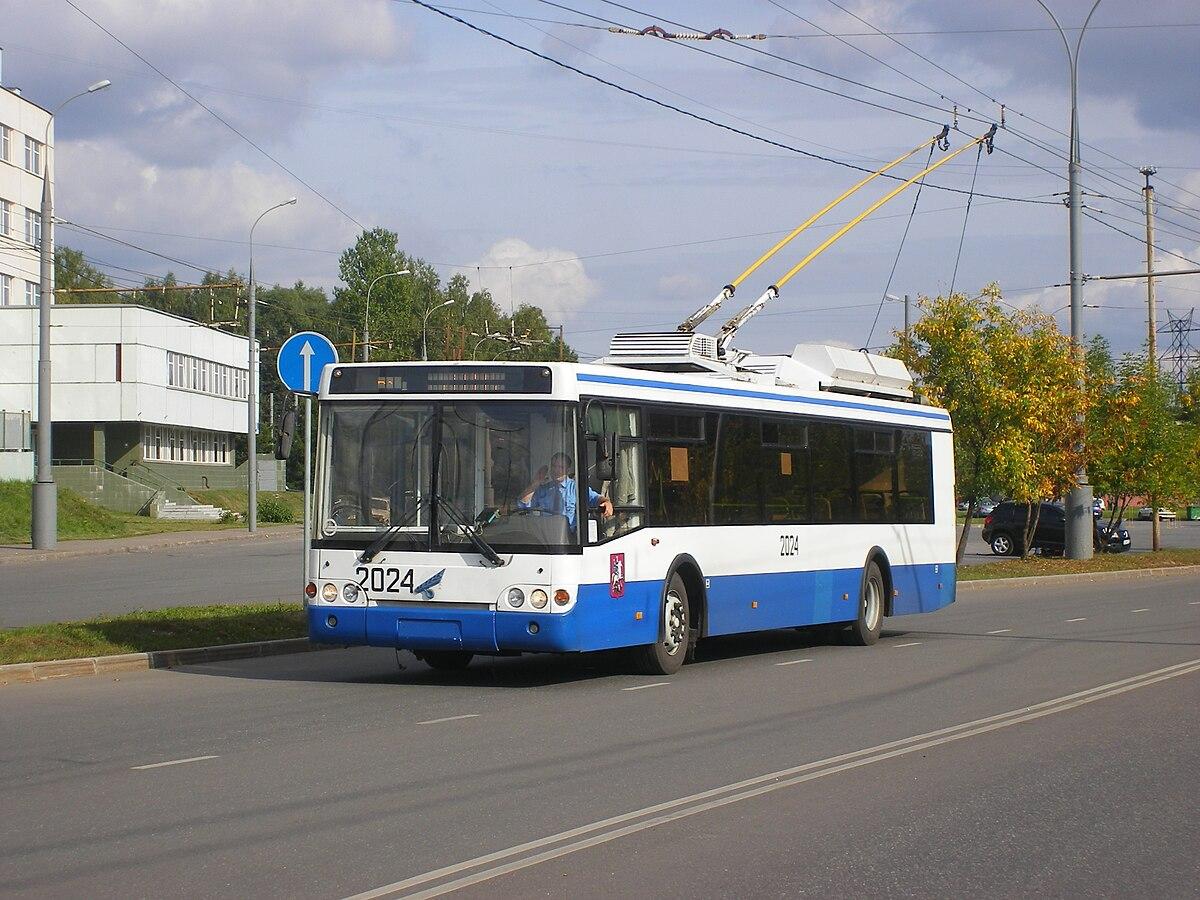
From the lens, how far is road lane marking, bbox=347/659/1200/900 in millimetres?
6312

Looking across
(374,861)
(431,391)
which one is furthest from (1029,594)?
(374,861)

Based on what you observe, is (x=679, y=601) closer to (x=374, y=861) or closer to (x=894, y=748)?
(x=894, y=748)

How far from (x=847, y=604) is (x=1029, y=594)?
12.2m

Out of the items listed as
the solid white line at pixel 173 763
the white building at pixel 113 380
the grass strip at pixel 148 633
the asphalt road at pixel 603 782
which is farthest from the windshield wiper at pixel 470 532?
the white building at pixel 113 380

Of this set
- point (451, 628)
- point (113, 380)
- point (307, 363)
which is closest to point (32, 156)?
point (113, 380)

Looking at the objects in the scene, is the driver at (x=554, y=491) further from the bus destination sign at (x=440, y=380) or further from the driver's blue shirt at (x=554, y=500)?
the bus destination sign at (x=440, y=380)

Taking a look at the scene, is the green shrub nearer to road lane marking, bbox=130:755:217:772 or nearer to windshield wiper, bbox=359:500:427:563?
windshield wiper, bbox=359:500:427:563

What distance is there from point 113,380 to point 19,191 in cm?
1414

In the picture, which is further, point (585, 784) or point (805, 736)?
point (805, 736)

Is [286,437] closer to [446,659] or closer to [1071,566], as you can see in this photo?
[446,659]

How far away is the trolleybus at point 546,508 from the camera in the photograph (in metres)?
13.0

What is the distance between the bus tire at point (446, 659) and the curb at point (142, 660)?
1.95 meters

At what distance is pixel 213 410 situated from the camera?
74.6 metres

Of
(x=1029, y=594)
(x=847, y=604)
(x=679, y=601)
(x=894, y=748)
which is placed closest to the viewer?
(x=894, y=748)
